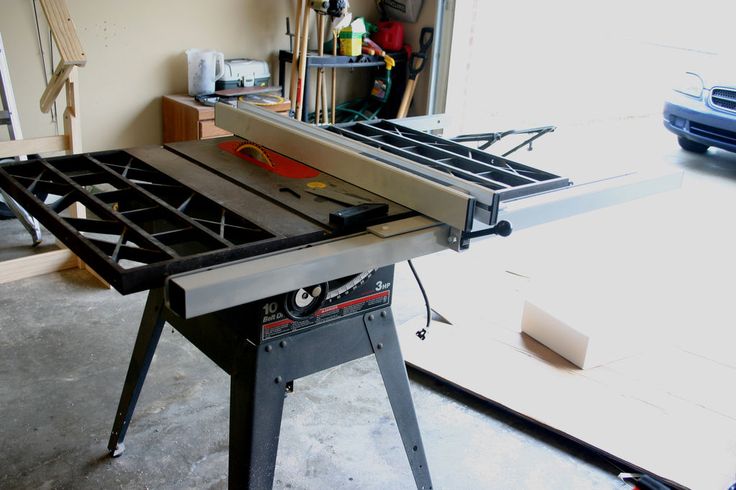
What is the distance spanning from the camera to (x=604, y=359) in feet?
8.21

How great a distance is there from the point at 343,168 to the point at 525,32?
5.09m

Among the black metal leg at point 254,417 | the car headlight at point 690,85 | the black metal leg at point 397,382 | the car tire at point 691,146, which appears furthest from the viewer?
the car tire at point 691,146

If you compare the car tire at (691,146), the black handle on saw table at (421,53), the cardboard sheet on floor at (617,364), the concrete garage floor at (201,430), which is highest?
the black handle on saw table at (421,53)

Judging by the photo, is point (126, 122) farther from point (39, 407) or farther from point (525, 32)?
point (525, 32)

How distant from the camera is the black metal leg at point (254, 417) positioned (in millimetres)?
1402

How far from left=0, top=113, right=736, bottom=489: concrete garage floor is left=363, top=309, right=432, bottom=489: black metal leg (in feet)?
0.73

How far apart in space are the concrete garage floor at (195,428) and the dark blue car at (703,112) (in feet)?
11.5

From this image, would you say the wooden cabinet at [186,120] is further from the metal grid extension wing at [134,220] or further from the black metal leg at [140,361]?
the metal grid extension wing at [134,220]

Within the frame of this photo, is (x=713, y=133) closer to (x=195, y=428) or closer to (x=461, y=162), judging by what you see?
(x=461, y=162)

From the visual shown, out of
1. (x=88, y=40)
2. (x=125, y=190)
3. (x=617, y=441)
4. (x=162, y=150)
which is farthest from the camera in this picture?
(x=88, y=40)

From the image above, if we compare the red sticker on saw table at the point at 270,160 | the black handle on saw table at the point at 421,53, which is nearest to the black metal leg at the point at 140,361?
the red sticker on saw table at the point at 270,160

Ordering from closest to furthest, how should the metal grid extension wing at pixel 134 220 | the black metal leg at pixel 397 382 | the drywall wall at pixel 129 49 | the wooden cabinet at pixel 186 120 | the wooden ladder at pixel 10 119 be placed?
1. the metal grid extension wing at pixel 134 220
2. the black metal leg at pixel 397 382
3. the wooden ladder at pixel 10 119
4. the drywall wall at pixel 129 49
5. the wooden cabinet at pixel 186 120

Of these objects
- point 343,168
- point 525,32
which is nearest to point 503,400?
point 343,168

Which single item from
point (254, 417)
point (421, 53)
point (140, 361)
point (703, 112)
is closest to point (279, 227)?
point (254, 417)
